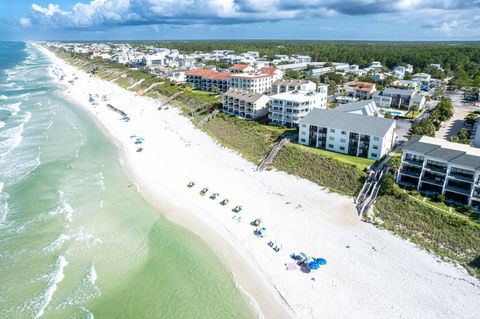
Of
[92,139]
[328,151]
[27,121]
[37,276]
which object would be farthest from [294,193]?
[27,121]

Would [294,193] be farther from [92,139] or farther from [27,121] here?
[27,121]

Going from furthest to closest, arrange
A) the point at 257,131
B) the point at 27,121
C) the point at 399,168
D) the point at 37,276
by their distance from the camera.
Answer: the point at 27,121 → the point at 257,131 → the point at 399,168 → the point at 37,276

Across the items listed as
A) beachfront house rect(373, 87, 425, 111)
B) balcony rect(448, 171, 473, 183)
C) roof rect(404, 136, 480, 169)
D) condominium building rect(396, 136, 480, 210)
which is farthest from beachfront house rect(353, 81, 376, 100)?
balcony rect(448, 171, 473, 183)

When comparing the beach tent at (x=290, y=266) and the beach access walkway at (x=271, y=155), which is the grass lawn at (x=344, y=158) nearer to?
the beach access walkway at (x=271, y=155)

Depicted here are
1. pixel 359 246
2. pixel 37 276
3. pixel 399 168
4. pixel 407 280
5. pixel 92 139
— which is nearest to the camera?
pixel 407 280

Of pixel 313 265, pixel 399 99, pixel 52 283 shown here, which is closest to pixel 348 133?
pixel 313 265

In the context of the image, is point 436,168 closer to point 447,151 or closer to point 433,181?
point 433,181

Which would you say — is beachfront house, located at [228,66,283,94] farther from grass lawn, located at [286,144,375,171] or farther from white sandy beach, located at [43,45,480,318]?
grass lawn, located at [286,144,375,171]
